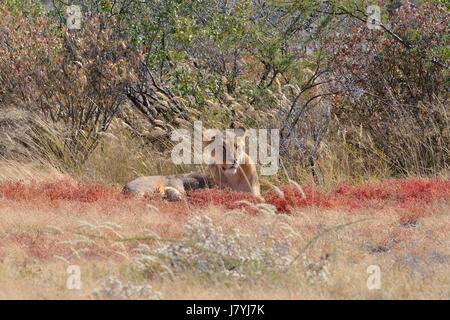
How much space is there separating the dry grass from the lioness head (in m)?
0.79

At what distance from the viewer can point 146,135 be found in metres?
15.6

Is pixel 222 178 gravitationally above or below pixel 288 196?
above

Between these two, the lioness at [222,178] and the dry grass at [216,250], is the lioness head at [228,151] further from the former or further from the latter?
the dry grass at [216,250]

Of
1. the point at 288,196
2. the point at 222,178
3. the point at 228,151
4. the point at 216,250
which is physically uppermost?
the point at 228,151

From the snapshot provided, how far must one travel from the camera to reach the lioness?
12586mm

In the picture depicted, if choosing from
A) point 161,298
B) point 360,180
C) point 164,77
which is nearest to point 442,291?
point 161,298

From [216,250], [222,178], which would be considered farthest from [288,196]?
[216,250]

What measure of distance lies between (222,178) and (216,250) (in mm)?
5307

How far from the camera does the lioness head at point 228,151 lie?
12.7m

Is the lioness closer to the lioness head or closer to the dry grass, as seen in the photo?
the lioness head

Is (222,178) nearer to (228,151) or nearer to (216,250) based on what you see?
(228,151)

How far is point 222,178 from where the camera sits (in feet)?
42.8

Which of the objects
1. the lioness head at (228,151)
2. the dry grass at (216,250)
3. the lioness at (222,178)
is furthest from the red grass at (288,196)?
the lioness head at (228,151)

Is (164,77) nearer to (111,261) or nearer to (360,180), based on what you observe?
(360,180)
